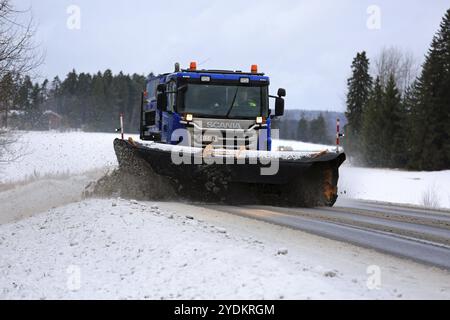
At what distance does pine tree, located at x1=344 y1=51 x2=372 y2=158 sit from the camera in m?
68.9

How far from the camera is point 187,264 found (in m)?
5.00

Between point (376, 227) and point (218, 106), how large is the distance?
496 cm

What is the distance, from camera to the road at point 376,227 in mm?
6577

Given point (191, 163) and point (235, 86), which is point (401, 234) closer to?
point (191, 163)

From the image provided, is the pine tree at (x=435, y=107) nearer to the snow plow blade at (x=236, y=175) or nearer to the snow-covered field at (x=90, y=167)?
the snow-covered field at (x=90, y=167)

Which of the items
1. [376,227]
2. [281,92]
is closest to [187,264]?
[376,227]

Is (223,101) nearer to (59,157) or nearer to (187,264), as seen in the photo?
(187,264)

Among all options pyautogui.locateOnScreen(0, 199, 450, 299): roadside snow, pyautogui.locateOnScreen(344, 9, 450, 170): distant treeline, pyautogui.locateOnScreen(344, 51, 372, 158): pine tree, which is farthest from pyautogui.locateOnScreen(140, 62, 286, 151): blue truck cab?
pyautogui.locateOnScreen(344, 51, 372, 158): pine tree

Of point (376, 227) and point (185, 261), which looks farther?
point (376, 227)

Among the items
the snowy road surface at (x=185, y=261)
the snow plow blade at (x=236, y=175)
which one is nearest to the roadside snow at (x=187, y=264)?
the snowy road surface at (x=185, y=261)

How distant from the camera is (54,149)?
4169 cm

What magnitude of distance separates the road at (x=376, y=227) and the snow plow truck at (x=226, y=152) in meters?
0.57
